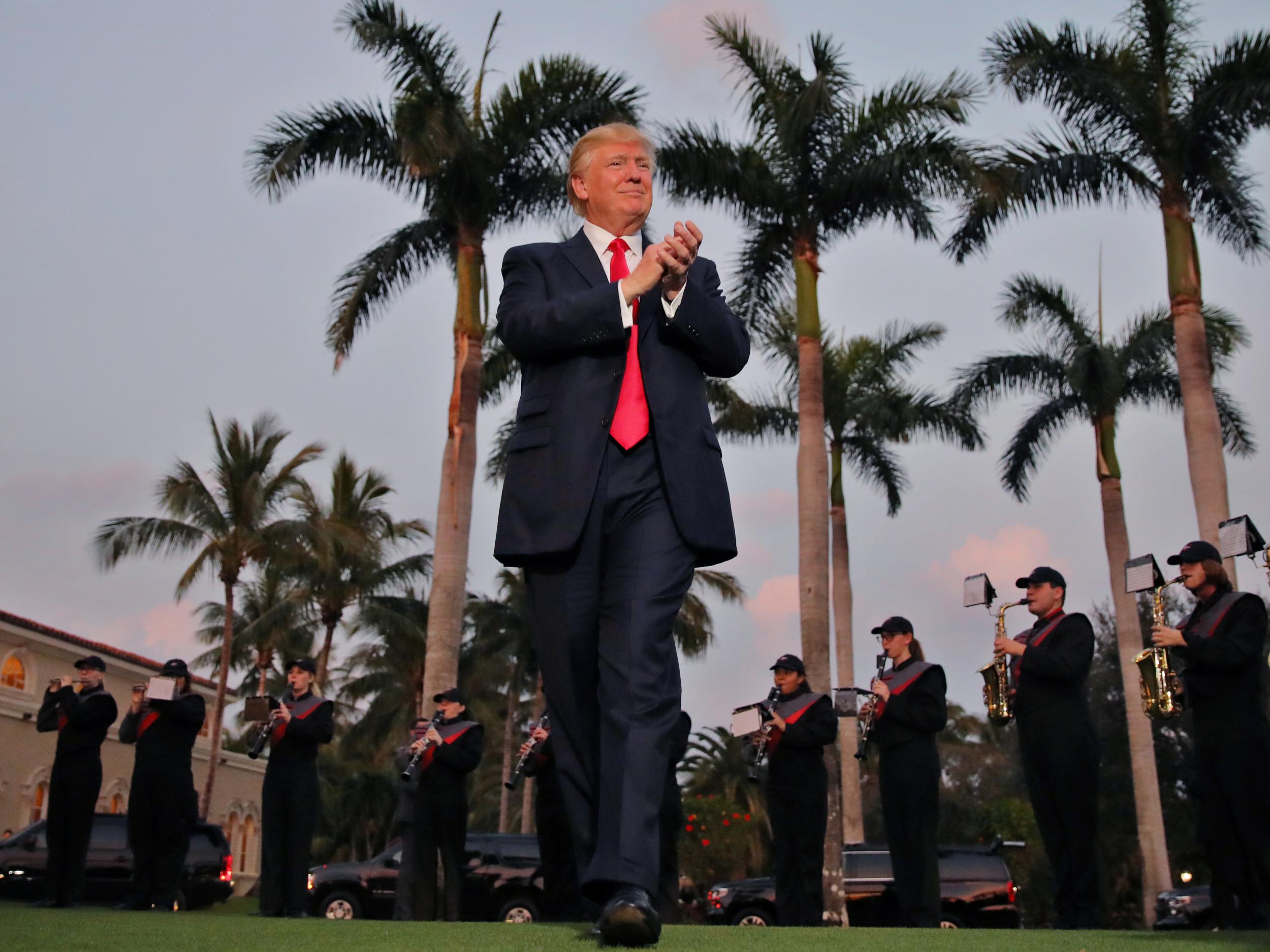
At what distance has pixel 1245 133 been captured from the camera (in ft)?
67.2

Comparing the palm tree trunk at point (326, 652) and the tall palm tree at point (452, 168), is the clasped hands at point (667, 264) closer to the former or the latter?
the tall palm tree at point (452, 168)

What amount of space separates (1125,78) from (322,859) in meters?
38.7

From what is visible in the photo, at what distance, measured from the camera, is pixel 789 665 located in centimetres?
1188

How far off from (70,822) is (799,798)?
5.79m

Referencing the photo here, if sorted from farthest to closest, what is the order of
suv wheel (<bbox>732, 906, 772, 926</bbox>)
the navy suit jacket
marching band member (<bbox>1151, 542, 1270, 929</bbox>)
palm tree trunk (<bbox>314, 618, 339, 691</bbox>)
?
palm tree trunk (<bbox>314, 618, 339, 691</bbox>) → suv wheel (<bbox>732, 906, 772, 926</bbox>) → marching band member (<bbox>1151, 542, 1270, 929</bbox>) → the navy suit jacket

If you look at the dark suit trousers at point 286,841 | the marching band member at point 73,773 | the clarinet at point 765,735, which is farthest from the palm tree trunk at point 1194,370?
the marching band member at point 73,773

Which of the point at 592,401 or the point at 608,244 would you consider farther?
the point at 608,244

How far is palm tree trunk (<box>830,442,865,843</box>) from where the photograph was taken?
2986cm

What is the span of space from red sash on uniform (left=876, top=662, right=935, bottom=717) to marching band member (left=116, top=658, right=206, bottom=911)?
5391 millimetres

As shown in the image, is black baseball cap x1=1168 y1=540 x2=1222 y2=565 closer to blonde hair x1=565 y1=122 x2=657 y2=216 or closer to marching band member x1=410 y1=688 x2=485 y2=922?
blonde hair x1=565 y1=122 x2=657 y2=216

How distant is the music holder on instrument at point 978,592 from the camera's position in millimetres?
9938

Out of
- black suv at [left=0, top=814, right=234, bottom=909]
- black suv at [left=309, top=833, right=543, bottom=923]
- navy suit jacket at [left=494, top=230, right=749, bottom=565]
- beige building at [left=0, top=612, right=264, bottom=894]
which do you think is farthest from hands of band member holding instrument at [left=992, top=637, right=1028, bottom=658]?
beige building at [left=0, top=612, right=264, bottom=894]

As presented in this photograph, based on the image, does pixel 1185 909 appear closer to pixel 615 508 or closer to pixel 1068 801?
pixel 1068 801

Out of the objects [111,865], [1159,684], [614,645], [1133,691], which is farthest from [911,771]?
[1133,691]
